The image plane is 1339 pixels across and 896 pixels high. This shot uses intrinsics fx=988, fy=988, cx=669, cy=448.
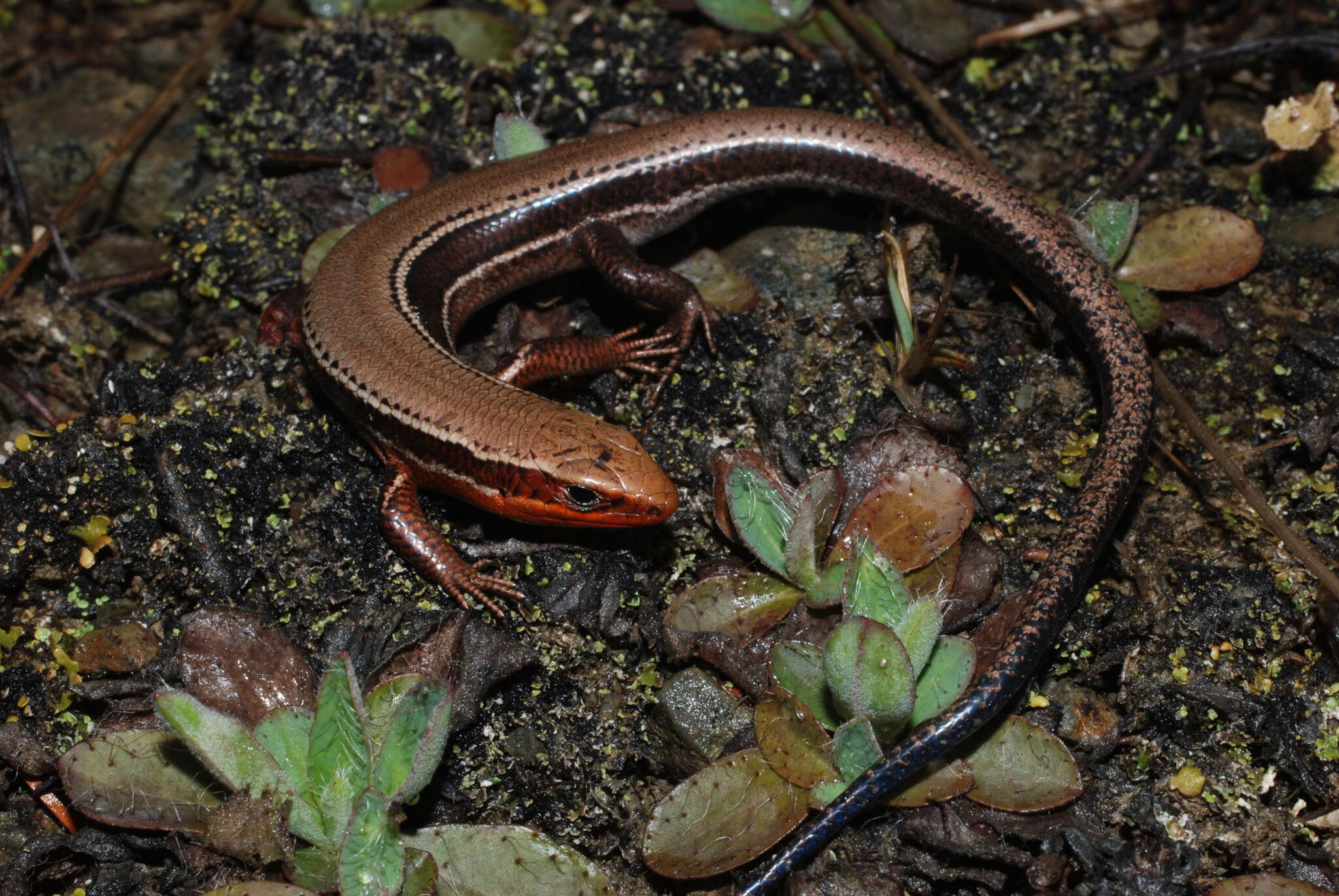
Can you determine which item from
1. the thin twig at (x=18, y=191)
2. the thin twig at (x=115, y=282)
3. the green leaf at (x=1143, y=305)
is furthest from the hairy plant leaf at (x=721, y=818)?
the thin twig at (x=18, y=191)

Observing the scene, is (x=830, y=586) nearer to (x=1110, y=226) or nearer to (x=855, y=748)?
(x=855, y=748)

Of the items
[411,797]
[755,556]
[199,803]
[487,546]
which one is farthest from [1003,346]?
[199,803]

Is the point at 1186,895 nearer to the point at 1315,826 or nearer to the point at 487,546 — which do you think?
the point at 1315,826

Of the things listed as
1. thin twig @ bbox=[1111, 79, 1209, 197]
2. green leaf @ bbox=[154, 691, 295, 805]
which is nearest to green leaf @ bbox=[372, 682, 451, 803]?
green leaf @ bbox=[154, 691, 295, 805]

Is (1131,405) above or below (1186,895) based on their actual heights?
above

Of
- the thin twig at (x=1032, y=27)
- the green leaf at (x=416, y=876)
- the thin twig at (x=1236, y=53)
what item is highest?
the thin twig at (x=1032, y=27)

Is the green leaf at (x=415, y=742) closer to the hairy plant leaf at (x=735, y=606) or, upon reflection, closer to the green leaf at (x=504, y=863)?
the green leaf at (x=504, y=863)
